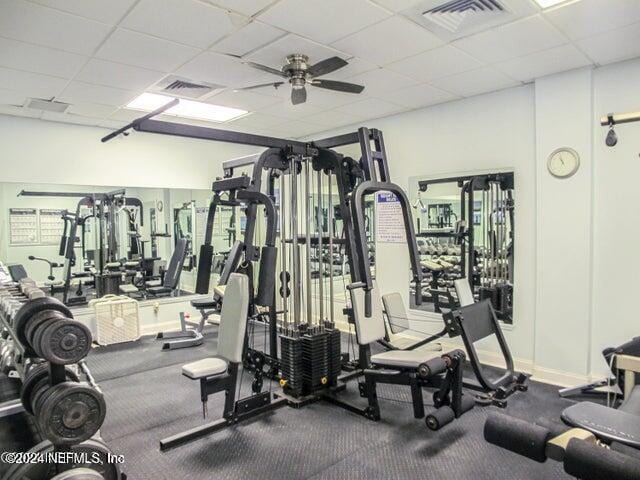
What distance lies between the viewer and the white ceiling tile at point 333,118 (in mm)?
4711

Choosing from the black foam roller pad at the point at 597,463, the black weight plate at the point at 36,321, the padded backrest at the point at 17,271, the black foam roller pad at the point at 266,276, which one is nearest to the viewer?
the black foam roller pad at the point at 597,463

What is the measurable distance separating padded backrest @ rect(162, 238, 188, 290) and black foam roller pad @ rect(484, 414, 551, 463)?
15.7 ft

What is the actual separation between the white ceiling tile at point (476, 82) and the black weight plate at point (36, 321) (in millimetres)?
3318

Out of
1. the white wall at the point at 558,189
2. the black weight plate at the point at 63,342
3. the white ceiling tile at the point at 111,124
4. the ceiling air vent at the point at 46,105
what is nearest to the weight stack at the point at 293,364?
the black weight plate at the point at 63,342

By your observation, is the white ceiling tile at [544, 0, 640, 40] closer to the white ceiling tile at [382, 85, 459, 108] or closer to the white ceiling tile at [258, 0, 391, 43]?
the white ceiling tile at [258, 0, 391, 43]

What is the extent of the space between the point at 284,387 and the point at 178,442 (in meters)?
0.96

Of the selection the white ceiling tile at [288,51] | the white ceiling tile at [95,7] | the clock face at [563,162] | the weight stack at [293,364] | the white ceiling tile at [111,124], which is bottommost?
the weight stack at [293,364]

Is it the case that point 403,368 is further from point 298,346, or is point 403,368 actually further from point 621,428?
point 621,428

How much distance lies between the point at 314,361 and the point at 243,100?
258 cm

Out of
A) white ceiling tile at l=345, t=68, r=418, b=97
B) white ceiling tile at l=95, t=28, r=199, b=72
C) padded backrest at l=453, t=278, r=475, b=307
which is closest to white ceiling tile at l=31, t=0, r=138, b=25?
white ceiling tile at l=95, t=28, r=199, b=72

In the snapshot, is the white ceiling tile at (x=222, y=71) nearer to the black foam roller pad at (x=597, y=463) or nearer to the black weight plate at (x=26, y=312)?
the black weight plate at (x=26, y=312)

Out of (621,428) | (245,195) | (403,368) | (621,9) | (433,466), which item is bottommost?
(433,466)

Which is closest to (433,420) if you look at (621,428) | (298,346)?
(298,346)

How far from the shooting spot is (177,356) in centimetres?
444
